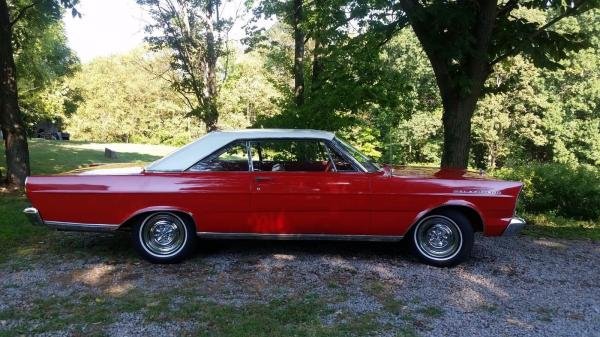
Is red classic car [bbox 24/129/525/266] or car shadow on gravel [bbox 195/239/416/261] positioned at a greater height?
red classic car [bbox 24/129/525/266]

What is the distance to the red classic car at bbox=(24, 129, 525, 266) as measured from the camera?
5.77 meters

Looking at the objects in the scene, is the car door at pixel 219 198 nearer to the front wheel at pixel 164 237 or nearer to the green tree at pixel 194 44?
the front wheel at pixel 164 237

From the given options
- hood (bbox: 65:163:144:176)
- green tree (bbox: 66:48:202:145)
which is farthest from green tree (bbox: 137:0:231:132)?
green tree (bbox: 66:48:202:145)

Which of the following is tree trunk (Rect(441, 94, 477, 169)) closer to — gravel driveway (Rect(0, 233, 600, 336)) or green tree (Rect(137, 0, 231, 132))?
gravel driveway (Rect(0, 233, 600, 336))

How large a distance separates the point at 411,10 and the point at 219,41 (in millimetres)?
6648

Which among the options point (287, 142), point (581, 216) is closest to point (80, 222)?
point (287, 142)

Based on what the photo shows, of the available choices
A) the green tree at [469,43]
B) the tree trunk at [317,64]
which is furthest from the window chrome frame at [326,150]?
the tree trunk at [317,64]

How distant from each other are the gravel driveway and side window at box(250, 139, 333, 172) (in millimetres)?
1073

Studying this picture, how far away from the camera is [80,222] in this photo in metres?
5.79

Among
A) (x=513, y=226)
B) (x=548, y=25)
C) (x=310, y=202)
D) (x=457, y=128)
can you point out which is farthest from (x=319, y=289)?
(x=548, y=25)

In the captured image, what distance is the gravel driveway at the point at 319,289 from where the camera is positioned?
14.0 ft

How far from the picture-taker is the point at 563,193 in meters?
11.5

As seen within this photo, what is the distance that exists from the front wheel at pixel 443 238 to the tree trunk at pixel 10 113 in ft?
28.5

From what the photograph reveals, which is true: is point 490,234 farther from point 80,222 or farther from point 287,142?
point 80,222
